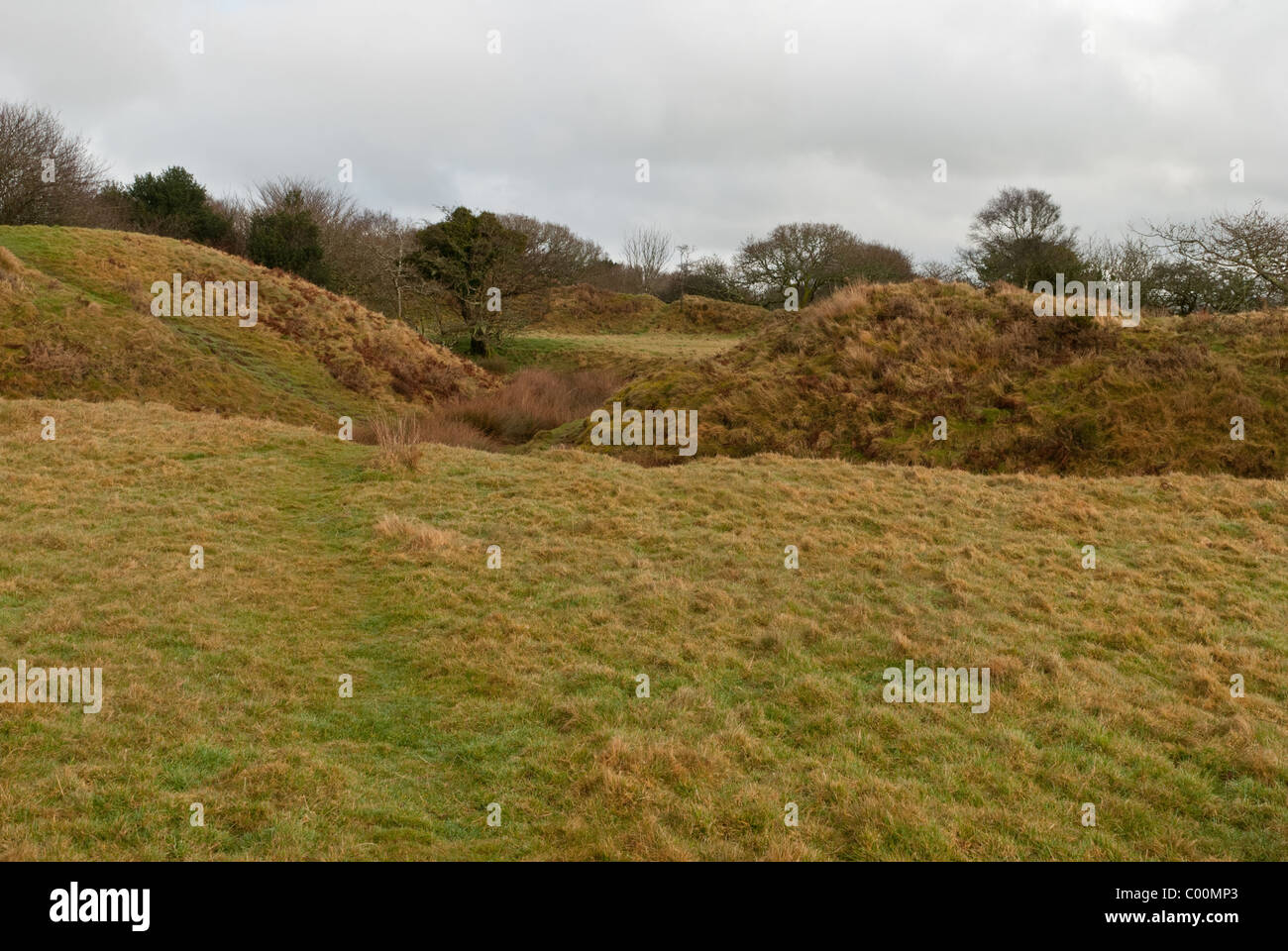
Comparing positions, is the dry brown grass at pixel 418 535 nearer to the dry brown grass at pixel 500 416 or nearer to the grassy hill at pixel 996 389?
the dry brown grass at pixel 500 416

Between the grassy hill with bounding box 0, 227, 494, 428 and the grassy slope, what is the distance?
30.6ft

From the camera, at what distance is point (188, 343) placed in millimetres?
23953

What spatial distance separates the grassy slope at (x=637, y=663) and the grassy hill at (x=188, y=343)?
30.6ft

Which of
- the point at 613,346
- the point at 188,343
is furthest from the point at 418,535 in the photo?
the point at 613,346

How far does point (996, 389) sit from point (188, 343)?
2215cm

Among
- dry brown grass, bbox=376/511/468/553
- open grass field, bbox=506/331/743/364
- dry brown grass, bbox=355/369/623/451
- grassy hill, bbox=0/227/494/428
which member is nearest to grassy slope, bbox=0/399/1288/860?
dry brown grass, bbox=376/511/468/553

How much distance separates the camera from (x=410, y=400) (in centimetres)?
2692

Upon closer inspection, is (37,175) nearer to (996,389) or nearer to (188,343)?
(188,343)

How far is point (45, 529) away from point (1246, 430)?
62.5ft

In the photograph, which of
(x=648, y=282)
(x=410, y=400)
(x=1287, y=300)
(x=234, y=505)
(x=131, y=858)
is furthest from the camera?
(x=648, y=282)

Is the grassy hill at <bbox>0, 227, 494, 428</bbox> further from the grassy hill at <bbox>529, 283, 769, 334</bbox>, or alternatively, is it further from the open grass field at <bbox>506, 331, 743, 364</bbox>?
the grassy hill at <bbox>529, 283, 769, 334</bbox>

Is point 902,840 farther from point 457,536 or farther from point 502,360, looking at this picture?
point 502,360

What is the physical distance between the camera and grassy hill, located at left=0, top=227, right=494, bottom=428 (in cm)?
2122

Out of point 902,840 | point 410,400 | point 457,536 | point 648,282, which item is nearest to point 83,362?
point 410,400
